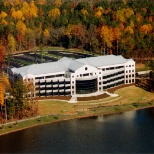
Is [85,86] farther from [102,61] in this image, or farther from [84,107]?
[102,61]

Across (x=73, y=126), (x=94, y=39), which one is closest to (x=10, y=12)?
(x=94, y=39)

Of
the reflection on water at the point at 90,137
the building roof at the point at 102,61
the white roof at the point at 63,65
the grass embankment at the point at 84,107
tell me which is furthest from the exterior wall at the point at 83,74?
the reflection on water at the point at 90,137

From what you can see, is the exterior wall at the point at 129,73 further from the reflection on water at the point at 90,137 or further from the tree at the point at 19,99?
the tree at the point at 19,99

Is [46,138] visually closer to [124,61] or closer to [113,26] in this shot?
[124,61]

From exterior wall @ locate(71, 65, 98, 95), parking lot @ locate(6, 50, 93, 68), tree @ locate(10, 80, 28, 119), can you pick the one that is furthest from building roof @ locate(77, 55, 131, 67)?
parking lot @ locate(6, 50, 93, 68)

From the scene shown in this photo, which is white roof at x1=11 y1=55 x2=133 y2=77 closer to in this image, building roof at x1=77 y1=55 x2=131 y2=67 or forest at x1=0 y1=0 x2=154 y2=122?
building roof at x1=77 y1=55 x2=131 y2=67

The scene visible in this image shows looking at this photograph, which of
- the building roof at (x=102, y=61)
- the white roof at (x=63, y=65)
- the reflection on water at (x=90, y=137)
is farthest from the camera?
the building roof at (x=102, y=61)
